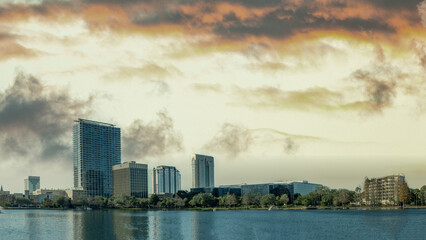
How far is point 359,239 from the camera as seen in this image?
97188 millimetres

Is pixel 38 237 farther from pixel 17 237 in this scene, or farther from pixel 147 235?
pixel 147 235

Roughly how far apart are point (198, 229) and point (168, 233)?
12616 mm

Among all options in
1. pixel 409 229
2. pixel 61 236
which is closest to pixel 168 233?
pixel 61 236

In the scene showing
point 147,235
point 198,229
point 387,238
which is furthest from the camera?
point 198,229

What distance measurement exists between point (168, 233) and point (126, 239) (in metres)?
13.6

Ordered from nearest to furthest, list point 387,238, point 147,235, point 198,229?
point 387,238, point 147,235, point 198,229

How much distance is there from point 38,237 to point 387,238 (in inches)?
2916

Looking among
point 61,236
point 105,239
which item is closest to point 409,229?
point 105,239

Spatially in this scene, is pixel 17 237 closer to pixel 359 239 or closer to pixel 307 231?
pixel 307 231

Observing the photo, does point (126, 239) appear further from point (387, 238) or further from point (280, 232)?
point (387, 238)

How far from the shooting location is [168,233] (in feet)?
369

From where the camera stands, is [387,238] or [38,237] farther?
[38,237]

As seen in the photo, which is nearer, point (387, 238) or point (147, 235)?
point (387, 238)

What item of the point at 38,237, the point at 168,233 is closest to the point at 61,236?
the point at 38,237
